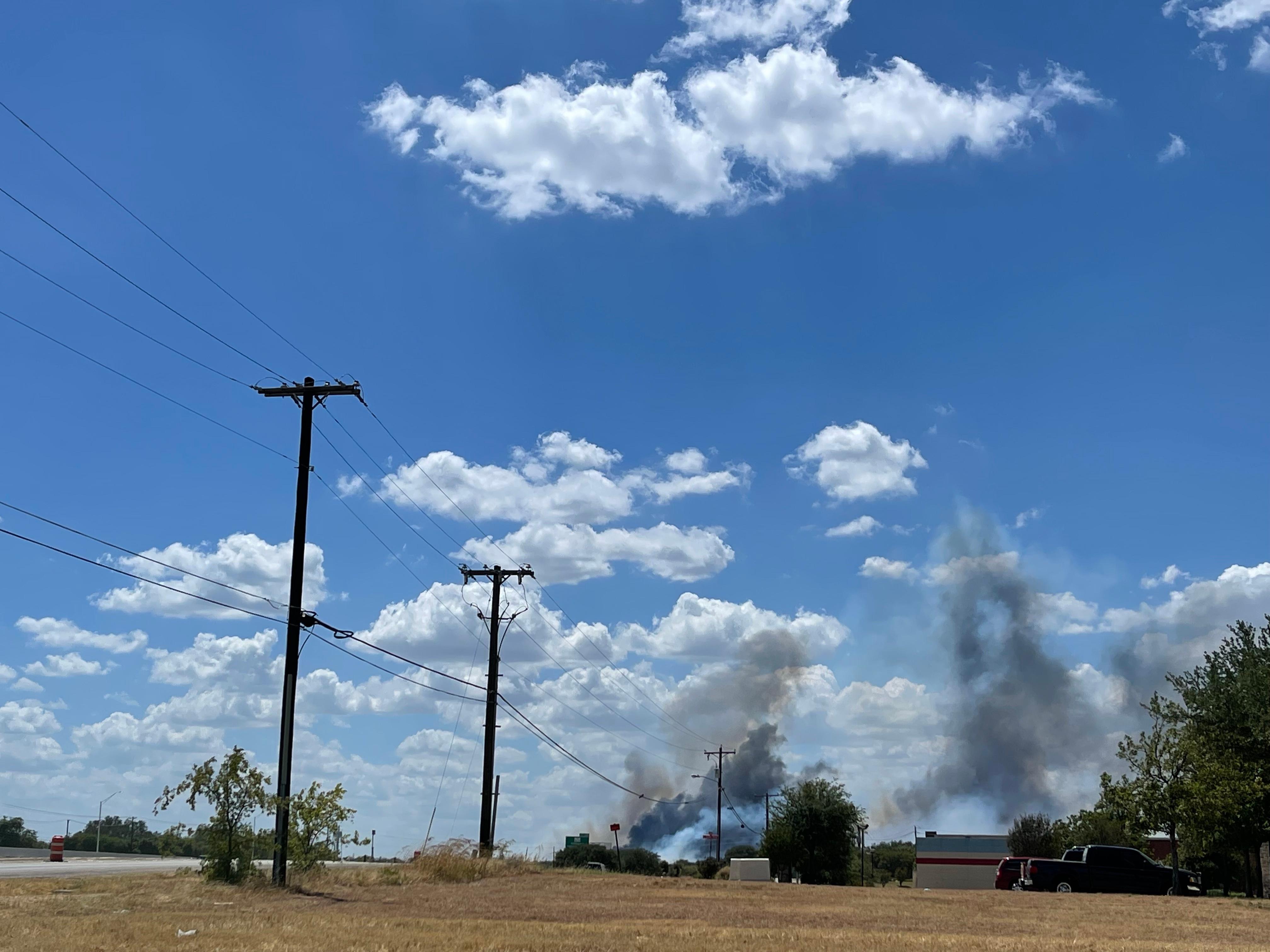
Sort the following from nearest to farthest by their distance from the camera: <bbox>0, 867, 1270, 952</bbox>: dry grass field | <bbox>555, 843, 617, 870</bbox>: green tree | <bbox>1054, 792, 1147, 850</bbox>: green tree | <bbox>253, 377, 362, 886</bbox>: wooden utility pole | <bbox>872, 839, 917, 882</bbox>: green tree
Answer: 1. <bbox>0, 867, 1270, 952</bbox>: dry grass field
2. <bbox>253, 377, 362, 886</bbox>: wooden utility pole
3. <bbox>1054, 792, 1147, 850</bbox>: green tree
4. <bbox>555, 843, 617, 870</bbox>: green tree
5. <bbox>872, 839, 917, 882</bbox>: green tree

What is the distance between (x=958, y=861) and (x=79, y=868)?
74.6 meters

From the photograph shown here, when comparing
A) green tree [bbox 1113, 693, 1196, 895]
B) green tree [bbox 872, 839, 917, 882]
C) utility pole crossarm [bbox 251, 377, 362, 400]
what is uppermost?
utility pole crossarm [bbox 251, 377, 362, 400]

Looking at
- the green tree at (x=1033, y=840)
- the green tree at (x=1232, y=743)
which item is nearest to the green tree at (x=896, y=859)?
the green tree at (x=1033, y=840)

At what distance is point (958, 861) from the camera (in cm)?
9519

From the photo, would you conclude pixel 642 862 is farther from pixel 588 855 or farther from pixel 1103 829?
pixel 1103 829

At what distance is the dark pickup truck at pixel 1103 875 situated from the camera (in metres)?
38.6

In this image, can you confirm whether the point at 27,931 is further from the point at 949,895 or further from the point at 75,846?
the point at 75,846

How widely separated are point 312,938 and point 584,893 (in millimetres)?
14171

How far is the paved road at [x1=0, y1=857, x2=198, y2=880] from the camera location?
30.0 metres

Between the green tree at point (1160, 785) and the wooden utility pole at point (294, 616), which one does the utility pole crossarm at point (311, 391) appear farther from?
the green tree at point (1160, 785)

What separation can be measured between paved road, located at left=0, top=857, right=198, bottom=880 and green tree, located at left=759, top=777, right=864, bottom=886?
45.8 meters

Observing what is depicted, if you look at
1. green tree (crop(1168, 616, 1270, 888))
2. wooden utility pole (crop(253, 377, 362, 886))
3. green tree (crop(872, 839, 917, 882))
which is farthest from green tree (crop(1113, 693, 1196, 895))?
green tree (crop(872, 839, 917, 882))

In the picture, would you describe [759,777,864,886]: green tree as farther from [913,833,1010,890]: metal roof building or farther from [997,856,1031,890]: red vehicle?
[997,856,1031,890]: red vehicle

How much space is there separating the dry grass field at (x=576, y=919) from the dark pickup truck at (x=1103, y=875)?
6644mm
